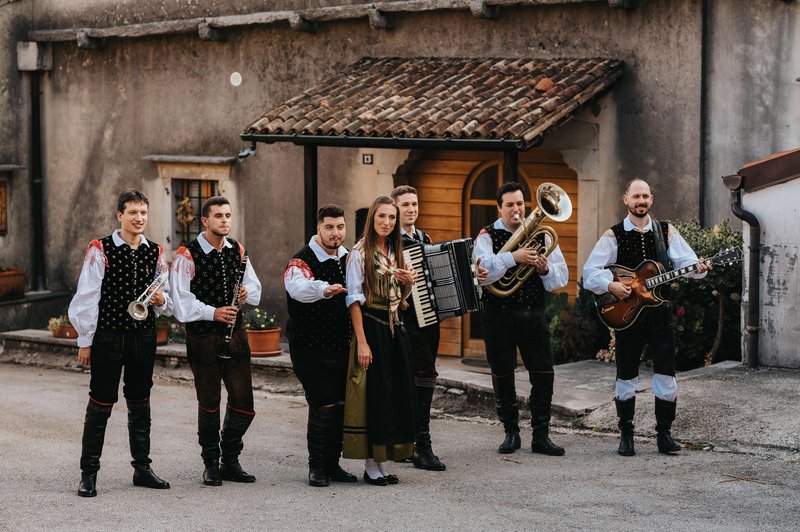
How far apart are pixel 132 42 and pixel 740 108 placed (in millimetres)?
8098

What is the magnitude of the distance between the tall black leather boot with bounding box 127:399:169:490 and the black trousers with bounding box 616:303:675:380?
10.4 ft

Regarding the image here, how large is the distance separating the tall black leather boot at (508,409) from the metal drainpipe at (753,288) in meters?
3.05

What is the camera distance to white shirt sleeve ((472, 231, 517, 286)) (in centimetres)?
952

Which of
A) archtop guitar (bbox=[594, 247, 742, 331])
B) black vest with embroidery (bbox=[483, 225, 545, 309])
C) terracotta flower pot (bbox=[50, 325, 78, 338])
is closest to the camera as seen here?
archtop guitar (bbox=[594, 247, 742, 331])

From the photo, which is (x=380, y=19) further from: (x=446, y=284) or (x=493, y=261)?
(x=446, y=284)

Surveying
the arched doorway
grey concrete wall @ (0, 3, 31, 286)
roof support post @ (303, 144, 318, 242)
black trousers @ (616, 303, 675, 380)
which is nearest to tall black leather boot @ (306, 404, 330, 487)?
black trousers @ (616, 303, 675, 380)

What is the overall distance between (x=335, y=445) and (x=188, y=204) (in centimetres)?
907

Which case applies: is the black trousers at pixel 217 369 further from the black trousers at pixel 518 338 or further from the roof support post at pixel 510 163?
the roof support post at pixel 510 163

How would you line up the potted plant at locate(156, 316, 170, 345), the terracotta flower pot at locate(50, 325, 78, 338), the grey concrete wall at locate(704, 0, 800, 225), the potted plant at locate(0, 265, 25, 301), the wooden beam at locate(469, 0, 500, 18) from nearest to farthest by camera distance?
the grey concrete wall at locate(704, 0, 800, 225)
the wooden beam at locate(469, 0, 500, 18)
the potted plant at locate(156, 316, 170, 345)
the terracotta flower pot at locate(50, 325, 78, 338)
the potted plant at locate(0, 265, 25, 301)

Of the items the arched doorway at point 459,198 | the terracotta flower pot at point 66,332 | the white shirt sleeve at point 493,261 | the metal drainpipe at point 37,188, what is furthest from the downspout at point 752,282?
the metal drainpipe at point 37,188

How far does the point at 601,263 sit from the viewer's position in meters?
9.56

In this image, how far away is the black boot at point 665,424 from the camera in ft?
31.5

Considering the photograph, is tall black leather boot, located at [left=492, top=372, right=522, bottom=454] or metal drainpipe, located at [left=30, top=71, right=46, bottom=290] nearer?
tall black leather boot, located at [left=492, top=372, right=522, bottom=454]

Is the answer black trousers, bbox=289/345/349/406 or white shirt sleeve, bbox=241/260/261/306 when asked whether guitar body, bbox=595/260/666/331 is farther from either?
white shirt sleeve, bbox=241/260/261/306
